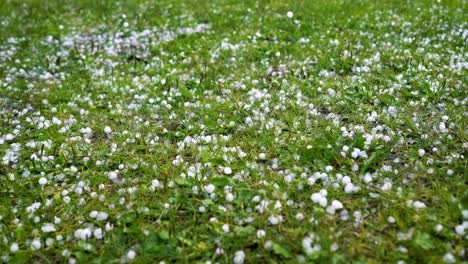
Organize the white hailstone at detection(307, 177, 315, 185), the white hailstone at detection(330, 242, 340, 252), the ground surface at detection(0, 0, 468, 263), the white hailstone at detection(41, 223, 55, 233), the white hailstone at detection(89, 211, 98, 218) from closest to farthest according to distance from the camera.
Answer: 1. the white hailstone at detection(330, 242, 340, 252)
2. the ground surface at detection(0, 0, 468, 263)
3. the white hailstone at detection(41, 223, 55, 233)
4. the white hailstone at detection(89, 211, 98, 218)
5. the white hailstone at detection(307, 177, 315, 185)

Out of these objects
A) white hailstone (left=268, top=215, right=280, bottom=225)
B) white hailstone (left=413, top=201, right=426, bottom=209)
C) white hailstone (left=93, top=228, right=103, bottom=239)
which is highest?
white hailstone (left=413, top=201, right=426, bottom=209)

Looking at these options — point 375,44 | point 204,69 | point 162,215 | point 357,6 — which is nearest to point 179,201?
point 162,215

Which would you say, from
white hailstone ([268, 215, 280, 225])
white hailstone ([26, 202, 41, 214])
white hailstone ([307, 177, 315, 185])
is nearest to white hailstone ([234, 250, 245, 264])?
white hailstone ([268, 215, 280, 225])

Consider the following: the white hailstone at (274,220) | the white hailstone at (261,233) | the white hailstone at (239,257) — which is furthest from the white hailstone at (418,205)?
the white hailstone at (239,257)

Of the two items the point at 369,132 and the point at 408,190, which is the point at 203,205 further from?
the point at 369,132

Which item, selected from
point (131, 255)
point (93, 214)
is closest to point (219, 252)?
point (131, 255)

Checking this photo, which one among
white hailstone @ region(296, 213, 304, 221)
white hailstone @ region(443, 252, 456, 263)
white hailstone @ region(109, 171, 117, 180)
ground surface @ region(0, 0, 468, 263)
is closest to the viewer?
white hailstone @ region(443, 252, 456, 263)

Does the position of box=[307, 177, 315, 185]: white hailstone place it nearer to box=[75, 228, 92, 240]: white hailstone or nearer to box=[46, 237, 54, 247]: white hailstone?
box=[75, 228, 92, 240]: white hailstone

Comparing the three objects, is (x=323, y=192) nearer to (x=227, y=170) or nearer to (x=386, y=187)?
(x=386, y=187)
